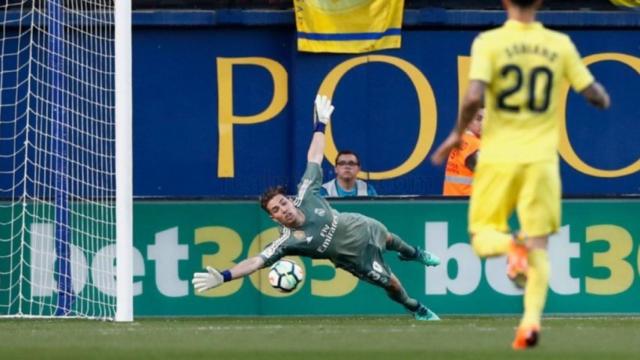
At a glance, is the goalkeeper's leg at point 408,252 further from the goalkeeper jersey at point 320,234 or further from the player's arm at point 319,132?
the player's arm at point 319,132

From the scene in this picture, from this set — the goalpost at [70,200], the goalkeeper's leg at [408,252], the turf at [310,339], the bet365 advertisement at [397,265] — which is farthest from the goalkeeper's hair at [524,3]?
the bet365 advertisement at [397,265]

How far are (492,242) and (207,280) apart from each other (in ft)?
18.3

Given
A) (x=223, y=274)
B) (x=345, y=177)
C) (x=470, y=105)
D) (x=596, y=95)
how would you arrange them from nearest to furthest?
(x=470, y=105), (x=596, y=95), (x=223, y=274), (x=345, y=177)

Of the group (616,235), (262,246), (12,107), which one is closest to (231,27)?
(12,107)

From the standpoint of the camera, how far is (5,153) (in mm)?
20594

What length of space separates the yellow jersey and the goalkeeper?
18.2ft

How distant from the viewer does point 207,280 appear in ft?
53.3

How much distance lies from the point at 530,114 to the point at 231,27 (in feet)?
34.7

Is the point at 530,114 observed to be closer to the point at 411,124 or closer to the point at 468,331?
the point at 468,331

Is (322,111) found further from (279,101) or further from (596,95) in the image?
(596,95)

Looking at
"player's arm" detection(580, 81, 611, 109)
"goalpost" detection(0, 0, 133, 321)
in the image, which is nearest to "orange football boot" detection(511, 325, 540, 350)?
"player's arm" detection(580, 81, 611, 109)

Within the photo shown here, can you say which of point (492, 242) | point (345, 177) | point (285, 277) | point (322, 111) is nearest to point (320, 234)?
point (285, 277)

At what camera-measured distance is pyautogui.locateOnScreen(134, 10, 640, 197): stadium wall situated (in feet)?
69.9

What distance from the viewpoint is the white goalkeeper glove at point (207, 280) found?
638 inches
